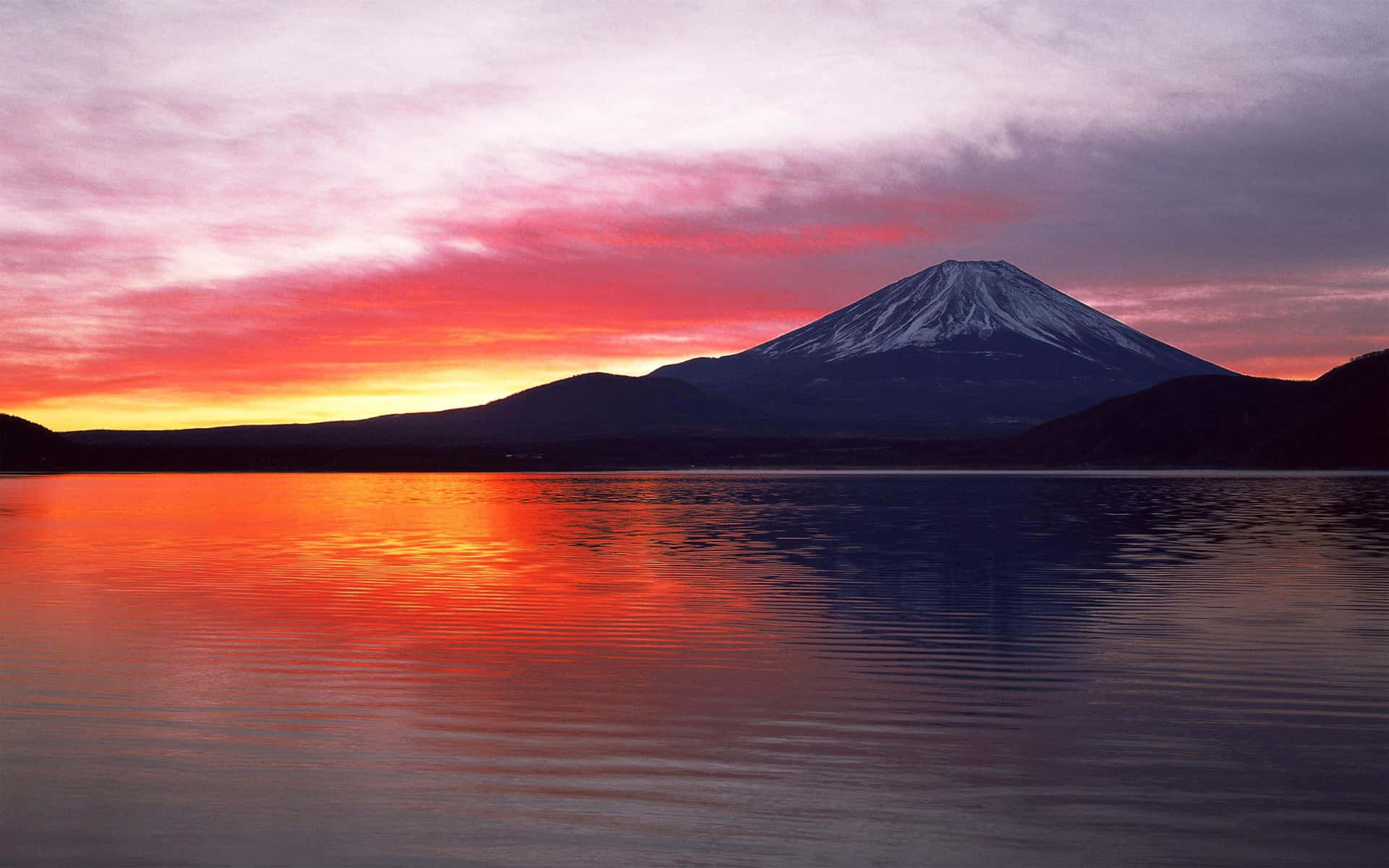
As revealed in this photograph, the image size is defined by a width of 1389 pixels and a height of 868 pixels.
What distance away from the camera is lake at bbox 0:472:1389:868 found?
31.8ft

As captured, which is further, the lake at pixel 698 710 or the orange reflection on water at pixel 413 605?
the orange reflection on water at pixel 413 605

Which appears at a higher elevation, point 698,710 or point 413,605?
point 413,605

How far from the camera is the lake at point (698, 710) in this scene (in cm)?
969

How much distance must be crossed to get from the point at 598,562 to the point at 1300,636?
18.2 meters

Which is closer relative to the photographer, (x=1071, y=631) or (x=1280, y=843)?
(x=1280, y=843)

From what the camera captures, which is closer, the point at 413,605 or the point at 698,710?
the point at 698,710

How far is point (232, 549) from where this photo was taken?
39.6m

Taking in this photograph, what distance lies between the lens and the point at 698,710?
1435 cm

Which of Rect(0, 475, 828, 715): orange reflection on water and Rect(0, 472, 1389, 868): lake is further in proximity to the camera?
Rect(0, 475, 828, 715): orange reflection on water

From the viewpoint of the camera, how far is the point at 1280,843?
31.0 feet

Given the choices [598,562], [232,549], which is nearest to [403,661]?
[598,562]

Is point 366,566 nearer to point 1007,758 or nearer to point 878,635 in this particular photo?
point 878,635

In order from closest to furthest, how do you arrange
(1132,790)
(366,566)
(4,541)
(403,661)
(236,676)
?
(1132,790), (236,676), (403,661), (366,566), (4,541)

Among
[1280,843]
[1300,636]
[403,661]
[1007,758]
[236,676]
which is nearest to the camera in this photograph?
[1280,843]
